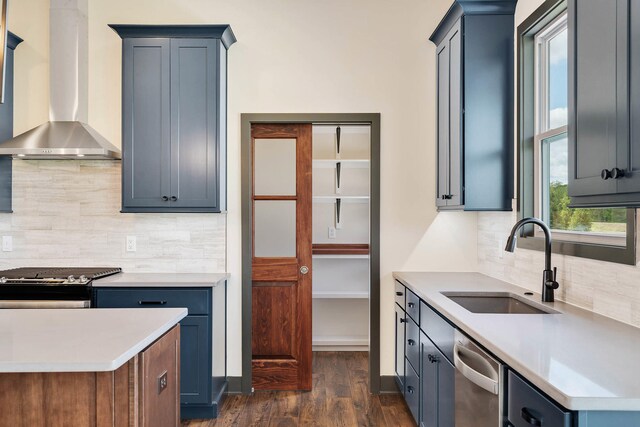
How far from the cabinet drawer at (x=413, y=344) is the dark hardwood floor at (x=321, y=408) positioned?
0.45 m

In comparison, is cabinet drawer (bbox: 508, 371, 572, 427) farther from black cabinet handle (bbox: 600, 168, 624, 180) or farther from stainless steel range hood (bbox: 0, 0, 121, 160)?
stainless steel range hood (bbox: 0, 0, 121, 160)

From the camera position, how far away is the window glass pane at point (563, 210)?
6.88 feet

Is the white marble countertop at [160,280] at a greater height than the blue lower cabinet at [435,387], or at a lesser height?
greater

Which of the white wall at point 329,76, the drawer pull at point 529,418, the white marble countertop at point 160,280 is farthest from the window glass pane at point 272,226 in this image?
the drawer pull at point 529,418

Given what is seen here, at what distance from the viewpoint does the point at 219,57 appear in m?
3.17

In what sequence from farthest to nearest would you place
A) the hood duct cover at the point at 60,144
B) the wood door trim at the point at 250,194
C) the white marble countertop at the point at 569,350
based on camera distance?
the wood door trim at the point at 250,194 → the hood duct cover at the point at 60,144 → the white marble countertop at the point at 569,350

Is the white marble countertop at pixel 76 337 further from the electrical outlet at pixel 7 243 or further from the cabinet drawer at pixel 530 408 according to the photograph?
the electrical outlet at pixel 7 243

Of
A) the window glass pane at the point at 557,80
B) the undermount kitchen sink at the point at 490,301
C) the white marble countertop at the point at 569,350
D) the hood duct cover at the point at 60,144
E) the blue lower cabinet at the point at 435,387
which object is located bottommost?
the blue lower cabinet at the point at 435,387

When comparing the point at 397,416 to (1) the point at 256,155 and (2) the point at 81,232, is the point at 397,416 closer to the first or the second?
(1) the point at 256,155

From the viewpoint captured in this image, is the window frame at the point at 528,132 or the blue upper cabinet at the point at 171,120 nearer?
the window frame at the point at 528,132

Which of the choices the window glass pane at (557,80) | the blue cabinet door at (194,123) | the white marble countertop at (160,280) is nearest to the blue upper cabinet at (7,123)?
the white marble countertop at (160,280)

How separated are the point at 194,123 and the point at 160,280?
112 centimetres

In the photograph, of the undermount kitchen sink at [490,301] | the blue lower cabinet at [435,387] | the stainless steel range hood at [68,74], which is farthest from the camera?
the stainless steel range hood at [68,74]

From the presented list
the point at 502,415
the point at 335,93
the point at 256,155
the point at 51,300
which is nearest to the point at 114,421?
the point at 502,415
